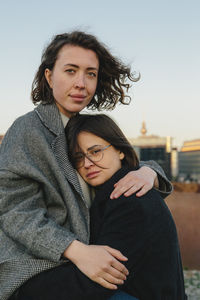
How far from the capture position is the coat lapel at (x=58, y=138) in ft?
6.46

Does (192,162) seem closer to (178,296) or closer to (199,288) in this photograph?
(199,288)

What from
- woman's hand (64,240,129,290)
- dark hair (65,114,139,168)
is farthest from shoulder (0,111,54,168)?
woman's hand (64,240,129,290)

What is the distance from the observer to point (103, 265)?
1640mm

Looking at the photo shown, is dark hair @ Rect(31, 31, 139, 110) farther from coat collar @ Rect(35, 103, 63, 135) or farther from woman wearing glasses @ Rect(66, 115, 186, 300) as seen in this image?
woman wearing glasses @ Rect(66, 115, 186, 300)

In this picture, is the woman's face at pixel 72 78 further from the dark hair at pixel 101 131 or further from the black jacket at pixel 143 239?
the black jacket at pixel 143 239

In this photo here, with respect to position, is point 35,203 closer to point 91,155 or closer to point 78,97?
point 91,155

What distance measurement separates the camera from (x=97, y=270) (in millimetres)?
1645

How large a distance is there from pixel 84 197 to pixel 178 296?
69cm

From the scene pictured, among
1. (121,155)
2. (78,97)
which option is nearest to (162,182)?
(121,155)

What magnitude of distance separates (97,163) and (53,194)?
0.97ft

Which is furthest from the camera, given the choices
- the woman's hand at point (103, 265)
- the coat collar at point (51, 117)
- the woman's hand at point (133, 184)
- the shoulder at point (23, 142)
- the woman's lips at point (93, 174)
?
the coat collar at point (51, 117)

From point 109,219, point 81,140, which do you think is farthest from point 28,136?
point 109,219

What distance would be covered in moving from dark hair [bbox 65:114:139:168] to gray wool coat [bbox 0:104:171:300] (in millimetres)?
58

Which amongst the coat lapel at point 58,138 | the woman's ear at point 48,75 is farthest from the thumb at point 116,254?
the woman's ear at point 48,75
